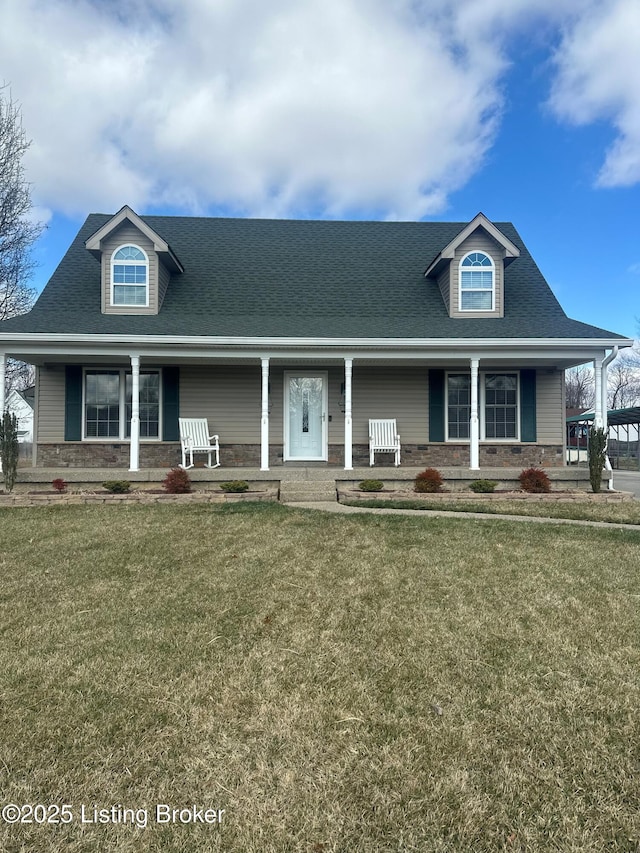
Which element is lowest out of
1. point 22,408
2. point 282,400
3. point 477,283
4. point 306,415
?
point 306,415

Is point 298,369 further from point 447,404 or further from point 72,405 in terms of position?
point 72,405

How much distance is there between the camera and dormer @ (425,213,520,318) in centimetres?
1137

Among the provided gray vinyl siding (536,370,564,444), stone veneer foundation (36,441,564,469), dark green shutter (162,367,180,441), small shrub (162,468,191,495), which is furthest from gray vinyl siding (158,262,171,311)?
gray vinyl siding (536,370,564,444)

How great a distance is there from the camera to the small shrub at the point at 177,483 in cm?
876

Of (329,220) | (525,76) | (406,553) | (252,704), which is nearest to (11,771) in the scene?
(252,704)

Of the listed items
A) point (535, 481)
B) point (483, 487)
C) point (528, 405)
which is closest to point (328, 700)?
point (483, 487)

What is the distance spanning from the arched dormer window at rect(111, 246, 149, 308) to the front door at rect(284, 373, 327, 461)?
3.94 m

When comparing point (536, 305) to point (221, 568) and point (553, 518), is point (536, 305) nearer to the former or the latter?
point (553, 518)

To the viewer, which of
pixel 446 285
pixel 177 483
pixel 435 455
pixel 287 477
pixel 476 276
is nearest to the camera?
pixel 177 483

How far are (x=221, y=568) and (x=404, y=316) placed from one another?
336 inches

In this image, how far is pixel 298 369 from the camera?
11570 millimetres

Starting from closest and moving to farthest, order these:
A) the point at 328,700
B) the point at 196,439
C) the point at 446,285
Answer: the point at 328,700, the point at 196,439, the point at 446,285

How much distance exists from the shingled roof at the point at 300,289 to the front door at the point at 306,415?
59.5 inches

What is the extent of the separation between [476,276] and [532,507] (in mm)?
6130
